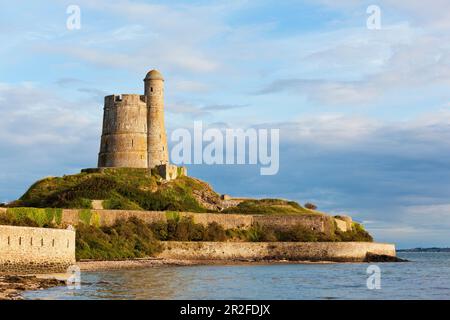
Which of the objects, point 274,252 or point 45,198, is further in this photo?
point 45,198

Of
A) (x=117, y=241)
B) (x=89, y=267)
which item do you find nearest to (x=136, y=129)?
(x=117, y=241)

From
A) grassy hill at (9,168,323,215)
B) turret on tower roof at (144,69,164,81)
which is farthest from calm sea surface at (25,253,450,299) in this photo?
turret on tower roof at (144,69,164,81)

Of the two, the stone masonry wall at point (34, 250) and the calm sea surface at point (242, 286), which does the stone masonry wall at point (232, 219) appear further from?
the stone masonry wall at point (34, 250)

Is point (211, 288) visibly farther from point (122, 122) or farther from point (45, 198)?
point (122, 122)

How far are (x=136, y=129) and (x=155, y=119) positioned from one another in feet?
6.11

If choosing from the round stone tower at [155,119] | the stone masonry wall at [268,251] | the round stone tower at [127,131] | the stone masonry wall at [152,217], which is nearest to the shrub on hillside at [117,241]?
the stone masonry wall at [152,217]

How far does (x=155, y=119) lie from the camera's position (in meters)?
64.8

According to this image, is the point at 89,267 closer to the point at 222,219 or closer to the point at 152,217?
the point at 152,217

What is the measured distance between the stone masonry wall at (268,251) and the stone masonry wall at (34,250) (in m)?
15.1

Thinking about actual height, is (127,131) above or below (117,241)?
above

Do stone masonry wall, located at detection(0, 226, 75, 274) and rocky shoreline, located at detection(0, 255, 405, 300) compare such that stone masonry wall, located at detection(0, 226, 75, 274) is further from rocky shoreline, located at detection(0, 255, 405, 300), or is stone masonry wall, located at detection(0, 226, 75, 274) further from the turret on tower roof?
the turret on tower roof
